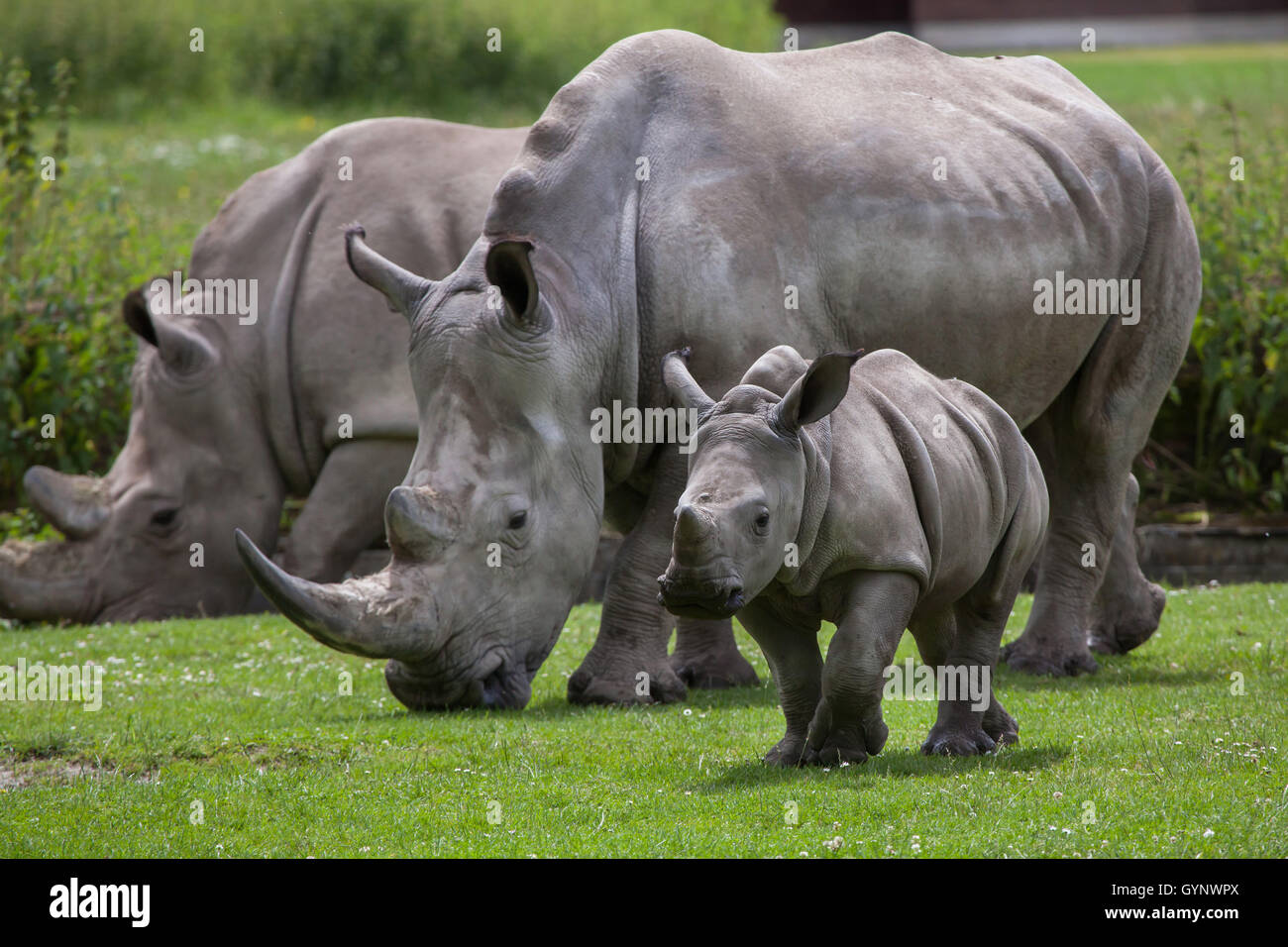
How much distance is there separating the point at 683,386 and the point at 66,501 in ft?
18.5

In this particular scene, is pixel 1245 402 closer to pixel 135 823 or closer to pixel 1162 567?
pixel 1162 567

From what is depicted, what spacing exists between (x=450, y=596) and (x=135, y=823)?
1.90m

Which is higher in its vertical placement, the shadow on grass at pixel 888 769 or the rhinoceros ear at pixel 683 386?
the rhinoceros ear at pixel 683 386

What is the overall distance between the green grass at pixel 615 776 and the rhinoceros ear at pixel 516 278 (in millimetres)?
1628

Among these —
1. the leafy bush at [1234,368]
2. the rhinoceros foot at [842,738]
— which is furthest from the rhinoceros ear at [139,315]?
the leafy bush at [1234,368]

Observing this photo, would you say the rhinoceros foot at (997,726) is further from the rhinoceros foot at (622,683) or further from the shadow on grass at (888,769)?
the rhinoceros foot at (622,683)

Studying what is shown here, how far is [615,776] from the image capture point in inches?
253

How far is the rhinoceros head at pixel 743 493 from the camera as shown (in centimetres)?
545

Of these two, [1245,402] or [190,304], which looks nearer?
[190,304]

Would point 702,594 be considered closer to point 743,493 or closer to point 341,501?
point 743,493

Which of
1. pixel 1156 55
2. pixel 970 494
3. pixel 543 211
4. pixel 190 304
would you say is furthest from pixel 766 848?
pixel 1156 55

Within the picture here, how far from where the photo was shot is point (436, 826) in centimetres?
577

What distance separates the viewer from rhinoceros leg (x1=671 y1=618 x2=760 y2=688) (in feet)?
28.9

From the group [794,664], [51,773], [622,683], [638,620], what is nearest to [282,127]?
[638,620]
